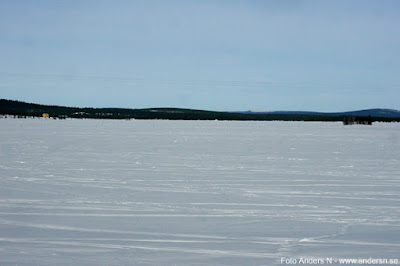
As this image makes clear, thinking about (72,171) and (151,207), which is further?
(72,171)

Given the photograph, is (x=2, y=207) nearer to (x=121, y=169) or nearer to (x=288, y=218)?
(x=288, y=218)

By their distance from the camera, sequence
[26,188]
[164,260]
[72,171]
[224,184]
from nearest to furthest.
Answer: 1. [164,260]
2. [26,188]
3. [224,184]
4. [72,171]

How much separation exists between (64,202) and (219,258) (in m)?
4.73

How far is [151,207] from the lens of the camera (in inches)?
380

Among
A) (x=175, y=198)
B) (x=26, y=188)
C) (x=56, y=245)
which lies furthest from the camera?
(x=26, y=188)

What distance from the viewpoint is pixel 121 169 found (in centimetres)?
1658

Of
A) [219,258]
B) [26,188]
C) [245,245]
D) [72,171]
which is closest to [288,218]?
[245,245]

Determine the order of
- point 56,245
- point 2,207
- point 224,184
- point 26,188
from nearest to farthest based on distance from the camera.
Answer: point 56,245 → point 2,207 → point 26,188 → point 224,184

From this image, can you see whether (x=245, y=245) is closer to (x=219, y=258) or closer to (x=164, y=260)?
(x=219, y=258)

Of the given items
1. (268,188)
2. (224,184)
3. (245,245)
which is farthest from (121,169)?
(245,245)

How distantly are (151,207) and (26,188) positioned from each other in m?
3.79

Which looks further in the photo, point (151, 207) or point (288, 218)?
point (151, 207)

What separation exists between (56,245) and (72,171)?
9.06 metres

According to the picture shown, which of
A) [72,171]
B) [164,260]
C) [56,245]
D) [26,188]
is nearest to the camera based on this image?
[164,260]
